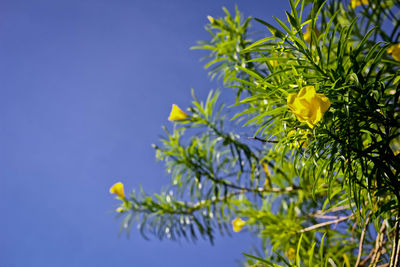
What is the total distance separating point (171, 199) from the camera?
1.43m

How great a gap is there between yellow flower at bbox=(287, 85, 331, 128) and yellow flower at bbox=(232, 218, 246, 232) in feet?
3.33

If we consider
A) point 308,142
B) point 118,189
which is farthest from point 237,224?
point 308,142

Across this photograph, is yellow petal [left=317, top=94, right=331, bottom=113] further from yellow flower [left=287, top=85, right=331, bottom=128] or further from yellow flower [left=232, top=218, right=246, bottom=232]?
yellow flower [left=232, top=218, right=246, bottom=232]

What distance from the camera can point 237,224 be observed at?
1.42 meters

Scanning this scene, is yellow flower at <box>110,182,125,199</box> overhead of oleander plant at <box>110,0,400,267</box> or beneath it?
overhead

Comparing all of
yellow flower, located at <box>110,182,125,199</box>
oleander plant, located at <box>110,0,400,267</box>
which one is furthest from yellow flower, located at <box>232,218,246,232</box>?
yellow flower, located at <box>110,182,125,199</box>

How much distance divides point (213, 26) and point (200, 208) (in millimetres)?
710

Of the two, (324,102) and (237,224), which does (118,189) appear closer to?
(237,224)

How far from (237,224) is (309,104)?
1.06m

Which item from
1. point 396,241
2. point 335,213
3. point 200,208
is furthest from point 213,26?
point 396,241

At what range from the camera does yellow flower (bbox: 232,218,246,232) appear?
4.62ft

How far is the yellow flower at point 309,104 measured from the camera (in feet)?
1.46

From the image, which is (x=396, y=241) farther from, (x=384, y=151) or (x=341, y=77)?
(x=341, y=77)

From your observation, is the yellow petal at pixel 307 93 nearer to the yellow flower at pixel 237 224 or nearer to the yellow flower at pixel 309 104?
the yellow flower at pixel 309 104
